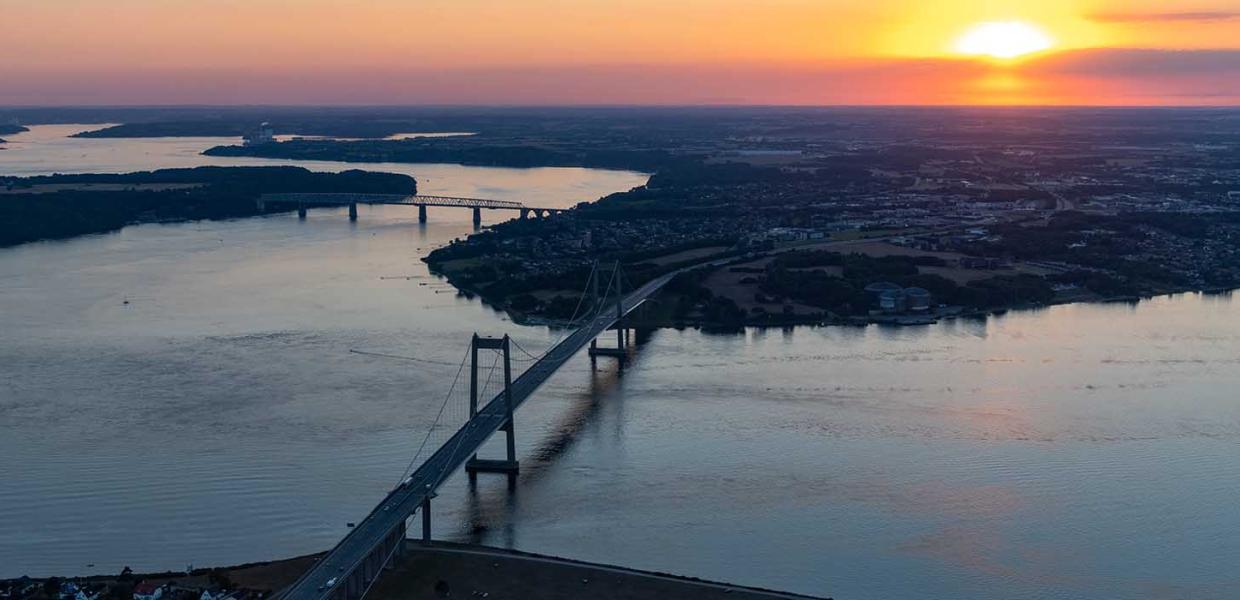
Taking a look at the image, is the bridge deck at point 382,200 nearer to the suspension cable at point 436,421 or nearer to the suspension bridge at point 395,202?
the suspension bridge at point 395,202

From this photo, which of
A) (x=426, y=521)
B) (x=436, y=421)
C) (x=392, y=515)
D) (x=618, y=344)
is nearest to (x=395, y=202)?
(x=618, y=344)

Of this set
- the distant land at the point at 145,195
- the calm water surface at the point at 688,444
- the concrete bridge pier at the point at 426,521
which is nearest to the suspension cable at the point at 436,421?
the calm water surface at the point at 688,444

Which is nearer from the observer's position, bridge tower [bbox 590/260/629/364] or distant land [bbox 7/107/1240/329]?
bridge tower [bbox 590/260/629/364]

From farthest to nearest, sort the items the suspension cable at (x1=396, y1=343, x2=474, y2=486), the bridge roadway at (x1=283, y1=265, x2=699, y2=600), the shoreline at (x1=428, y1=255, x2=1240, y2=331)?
the shoreline at (x1=428, y1=255, x2=1240, y2=331), the suspension cable at (x1=396, y1=343, x2=474, y2=486), the bridge roadway at (x1=283, y1=265, x2=699, y2=600)

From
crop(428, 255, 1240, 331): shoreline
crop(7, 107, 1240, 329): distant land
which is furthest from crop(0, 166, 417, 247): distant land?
crop(428, 255, 1240, 331): shoreline

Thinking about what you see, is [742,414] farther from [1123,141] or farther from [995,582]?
[1123,141]

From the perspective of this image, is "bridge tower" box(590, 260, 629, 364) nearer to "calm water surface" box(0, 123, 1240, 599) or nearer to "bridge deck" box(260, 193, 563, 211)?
"calm water surface" box(0, 123, 1240, 599)

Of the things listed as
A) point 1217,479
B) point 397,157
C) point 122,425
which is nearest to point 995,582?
point 1217,479
